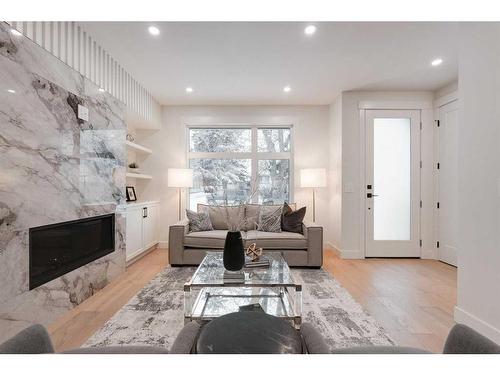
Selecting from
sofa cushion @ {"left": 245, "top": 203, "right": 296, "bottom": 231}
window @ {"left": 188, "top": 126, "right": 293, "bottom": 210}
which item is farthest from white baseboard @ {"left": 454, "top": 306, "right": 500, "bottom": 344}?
window @ {"left": 188, "top": 126, "right": 293, "bottom": 210}

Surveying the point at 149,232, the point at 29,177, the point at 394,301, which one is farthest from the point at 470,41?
the point at 149,232

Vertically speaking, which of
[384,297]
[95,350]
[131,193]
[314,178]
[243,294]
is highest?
[314,178]

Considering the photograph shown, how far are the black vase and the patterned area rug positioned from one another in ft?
1.85

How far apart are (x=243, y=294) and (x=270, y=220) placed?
5.30ft

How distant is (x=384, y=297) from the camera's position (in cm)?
271

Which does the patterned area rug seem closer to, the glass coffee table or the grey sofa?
the glass coffee table

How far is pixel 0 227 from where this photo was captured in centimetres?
176

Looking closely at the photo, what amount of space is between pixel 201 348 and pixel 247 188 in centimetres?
413

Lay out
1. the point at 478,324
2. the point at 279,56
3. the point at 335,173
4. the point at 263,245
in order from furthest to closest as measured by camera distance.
A: the point at 335,173
the point at 263,245
the point at 279,56
the point at 478,324

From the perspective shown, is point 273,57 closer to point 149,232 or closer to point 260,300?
point 260,300

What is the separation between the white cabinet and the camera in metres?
3.70

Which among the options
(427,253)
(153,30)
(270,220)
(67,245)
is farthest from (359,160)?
(67,245)

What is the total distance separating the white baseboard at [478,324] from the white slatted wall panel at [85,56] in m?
3.89

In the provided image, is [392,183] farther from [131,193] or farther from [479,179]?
[131,193]
